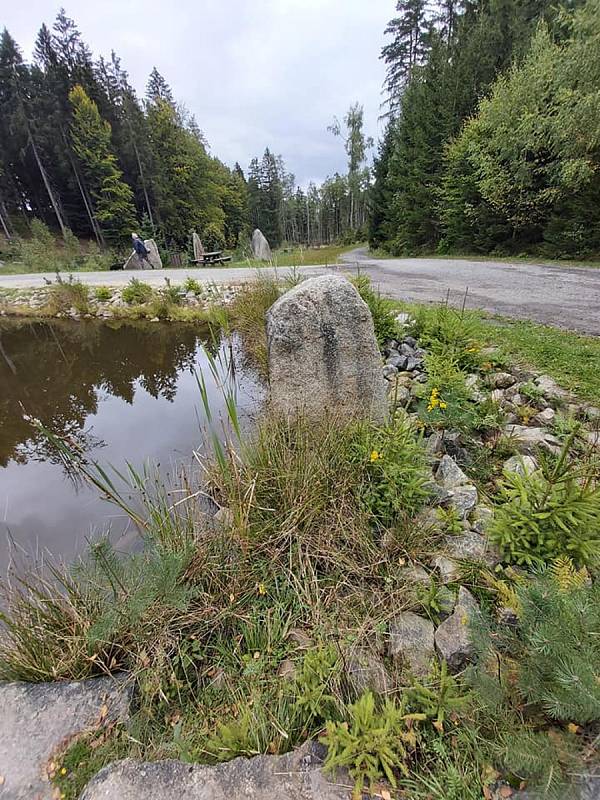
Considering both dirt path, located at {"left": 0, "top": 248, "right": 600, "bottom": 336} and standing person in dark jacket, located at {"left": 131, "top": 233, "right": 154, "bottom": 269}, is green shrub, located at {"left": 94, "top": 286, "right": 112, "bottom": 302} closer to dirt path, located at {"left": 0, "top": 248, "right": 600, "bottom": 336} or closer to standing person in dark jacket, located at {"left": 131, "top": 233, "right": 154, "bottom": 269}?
dirt path, located at {"left": 0, "top": 248, "right": 600, "bottom": 336}

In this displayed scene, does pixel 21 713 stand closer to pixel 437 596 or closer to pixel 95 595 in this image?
pixel 95 595

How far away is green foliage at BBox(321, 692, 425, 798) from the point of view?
0.91 metres

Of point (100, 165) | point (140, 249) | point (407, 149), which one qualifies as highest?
point (100, 165)

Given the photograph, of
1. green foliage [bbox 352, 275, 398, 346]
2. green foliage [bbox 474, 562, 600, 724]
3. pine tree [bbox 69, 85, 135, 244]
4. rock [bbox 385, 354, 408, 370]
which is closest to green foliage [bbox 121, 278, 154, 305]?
green foliage [bbox 352, 275, 398, 346]

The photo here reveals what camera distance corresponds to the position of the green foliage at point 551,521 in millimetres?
1287

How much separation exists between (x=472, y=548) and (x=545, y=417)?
113 cm

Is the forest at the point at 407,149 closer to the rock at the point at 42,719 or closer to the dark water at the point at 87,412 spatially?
the dark water at the point at 87,412

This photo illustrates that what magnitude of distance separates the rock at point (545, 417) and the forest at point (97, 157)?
2019 centimetres

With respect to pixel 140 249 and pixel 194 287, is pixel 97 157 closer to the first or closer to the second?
pixel 140 249

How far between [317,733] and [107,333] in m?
7.05

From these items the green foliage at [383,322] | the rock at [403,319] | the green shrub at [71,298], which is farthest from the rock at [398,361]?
the green shrub at [71,298]

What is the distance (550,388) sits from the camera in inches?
94.5

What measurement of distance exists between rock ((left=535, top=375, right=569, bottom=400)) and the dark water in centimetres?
225

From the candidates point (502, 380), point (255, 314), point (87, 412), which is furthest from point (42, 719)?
point (255, 314)
